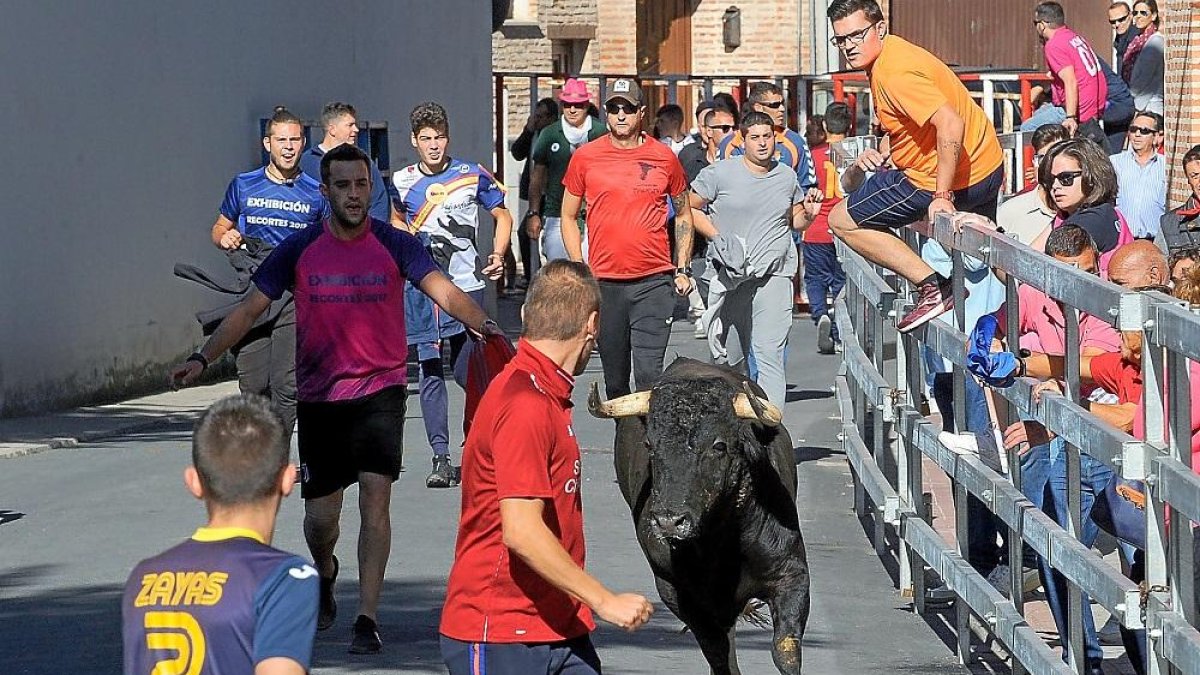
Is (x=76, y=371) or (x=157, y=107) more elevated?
(x=157, y=107)

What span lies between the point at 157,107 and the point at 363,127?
12.6 feet

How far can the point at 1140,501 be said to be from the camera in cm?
561

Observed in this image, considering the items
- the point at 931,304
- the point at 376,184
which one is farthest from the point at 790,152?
the point at 931,304

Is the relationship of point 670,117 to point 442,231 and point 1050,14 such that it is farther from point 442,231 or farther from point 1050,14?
point 442,231

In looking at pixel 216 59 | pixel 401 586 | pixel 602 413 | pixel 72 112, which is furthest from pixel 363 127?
pixel 602 413

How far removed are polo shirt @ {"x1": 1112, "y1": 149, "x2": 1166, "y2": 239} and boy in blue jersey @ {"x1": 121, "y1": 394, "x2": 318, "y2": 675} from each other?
36.7 ft

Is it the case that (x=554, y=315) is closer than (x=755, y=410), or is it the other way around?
(x=554, y=315)

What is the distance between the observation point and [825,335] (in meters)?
18.4

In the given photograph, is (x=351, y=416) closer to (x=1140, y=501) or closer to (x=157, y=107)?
(x=1140, y=501)

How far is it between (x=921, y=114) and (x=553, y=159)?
9.07 metres

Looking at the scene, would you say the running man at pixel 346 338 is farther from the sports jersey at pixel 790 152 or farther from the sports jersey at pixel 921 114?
the sports jersey at pixel 790 152

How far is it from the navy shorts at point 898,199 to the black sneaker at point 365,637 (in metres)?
2.72

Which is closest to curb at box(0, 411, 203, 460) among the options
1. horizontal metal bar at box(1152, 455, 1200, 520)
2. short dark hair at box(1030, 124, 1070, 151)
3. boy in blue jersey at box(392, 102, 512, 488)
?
boy in blue jersey at box(392, 102, 512, 488)

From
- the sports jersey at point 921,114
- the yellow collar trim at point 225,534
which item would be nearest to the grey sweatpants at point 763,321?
→ the sports jersey at point 921,114
